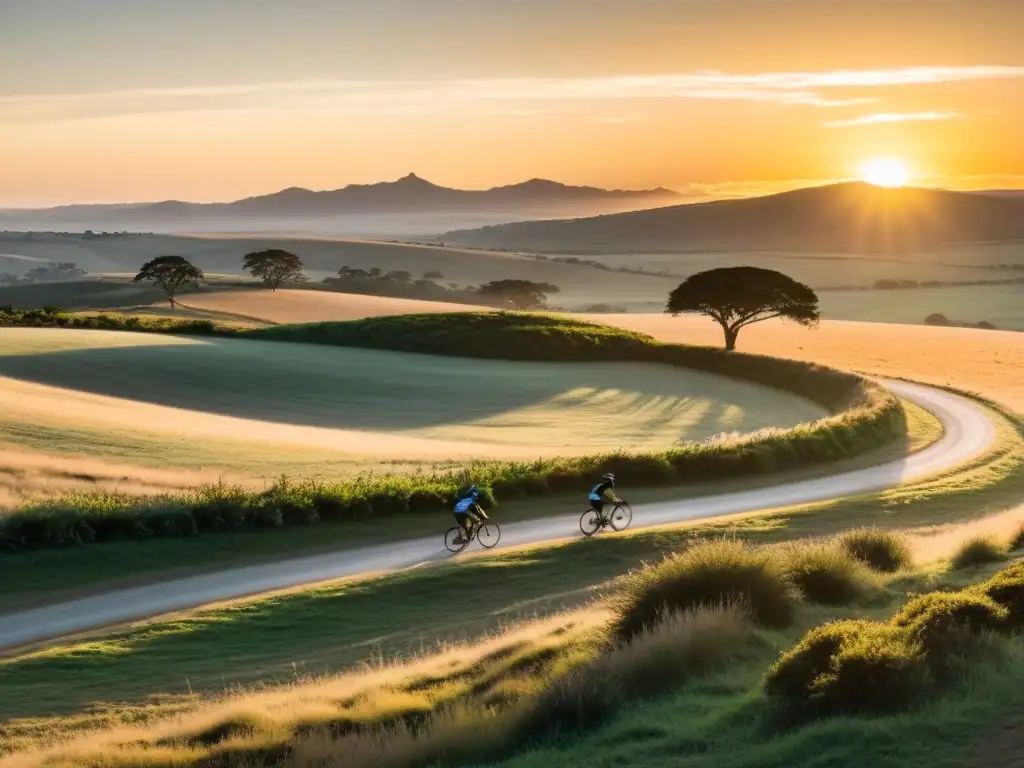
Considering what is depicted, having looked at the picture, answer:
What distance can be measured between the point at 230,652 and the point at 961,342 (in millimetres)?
91324

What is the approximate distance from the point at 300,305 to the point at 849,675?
115m

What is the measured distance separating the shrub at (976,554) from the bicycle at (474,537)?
37.4ft

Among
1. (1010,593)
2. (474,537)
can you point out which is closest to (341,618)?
(474,537)

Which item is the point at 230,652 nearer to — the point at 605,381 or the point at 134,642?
the point at 134,642

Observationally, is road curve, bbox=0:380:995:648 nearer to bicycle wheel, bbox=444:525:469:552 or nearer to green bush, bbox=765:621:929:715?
bicycle wheel, bbox=444:525:469:552

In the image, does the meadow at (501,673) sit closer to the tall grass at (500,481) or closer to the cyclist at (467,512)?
the tall grass at (500,481)

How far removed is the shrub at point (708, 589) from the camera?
17469 mm

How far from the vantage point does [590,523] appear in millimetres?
30828

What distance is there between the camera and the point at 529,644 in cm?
1817

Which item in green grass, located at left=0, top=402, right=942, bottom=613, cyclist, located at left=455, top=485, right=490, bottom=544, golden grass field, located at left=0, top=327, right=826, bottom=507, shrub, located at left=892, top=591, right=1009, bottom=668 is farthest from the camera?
golden grass field, located at left=0, top=327, right=826, bottom=507

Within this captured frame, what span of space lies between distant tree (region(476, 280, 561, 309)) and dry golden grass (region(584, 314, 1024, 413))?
24.0m

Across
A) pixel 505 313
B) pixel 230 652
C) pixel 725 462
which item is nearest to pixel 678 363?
pixel 505 313

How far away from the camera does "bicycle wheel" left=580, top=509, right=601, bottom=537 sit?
30.3 meters

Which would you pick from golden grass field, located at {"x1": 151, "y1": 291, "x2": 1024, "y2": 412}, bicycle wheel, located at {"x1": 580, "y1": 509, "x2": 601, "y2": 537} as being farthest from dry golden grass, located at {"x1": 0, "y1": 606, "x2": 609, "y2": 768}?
golden grass field, located at {"x1": 151, "y1": 291, "x2": 1024, "y2": 412}
